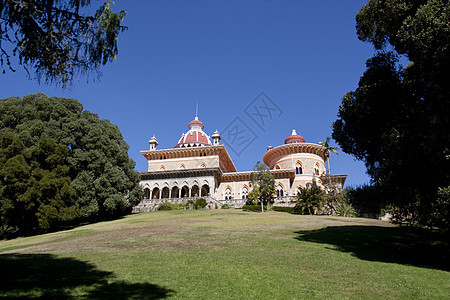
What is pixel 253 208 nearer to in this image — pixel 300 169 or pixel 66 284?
pixel 300 169

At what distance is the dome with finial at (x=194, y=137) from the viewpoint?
172 ft

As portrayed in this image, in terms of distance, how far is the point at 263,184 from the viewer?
35.2 m

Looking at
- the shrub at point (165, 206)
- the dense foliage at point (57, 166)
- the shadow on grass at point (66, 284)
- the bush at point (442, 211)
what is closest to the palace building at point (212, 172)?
the shrub at point (165, 206)

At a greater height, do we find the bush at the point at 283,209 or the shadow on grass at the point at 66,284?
the bush at the point at 283,209

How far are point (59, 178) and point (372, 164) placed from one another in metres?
23.1

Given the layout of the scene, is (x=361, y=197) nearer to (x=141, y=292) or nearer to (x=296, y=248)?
(x=296, y=248)

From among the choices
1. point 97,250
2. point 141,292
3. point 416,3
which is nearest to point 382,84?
point 416,3

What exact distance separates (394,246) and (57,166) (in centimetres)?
2472

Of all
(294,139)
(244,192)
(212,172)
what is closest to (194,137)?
(212,172)

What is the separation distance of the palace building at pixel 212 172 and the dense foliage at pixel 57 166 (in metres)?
10.7

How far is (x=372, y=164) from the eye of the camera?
14.0 meters

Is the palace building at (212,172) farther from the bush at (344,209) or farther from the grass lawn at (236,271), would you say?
the grass lawn at (236,271)

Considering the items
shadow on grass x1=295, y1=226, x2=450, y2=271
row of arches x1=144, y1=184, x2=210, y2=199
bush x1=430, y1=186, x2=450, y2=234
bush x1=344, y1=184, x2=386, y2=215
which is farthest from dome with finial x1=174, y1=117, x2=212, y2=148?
bush x1=430, y1=186, x2=450, y2=234

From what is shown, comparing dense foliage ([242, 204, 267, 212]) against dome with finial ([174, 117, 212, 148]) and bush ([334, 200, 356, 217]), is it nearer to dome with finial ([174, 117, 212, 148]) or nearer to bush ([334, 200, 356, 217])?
bush ([334, 200, 356, 217])
